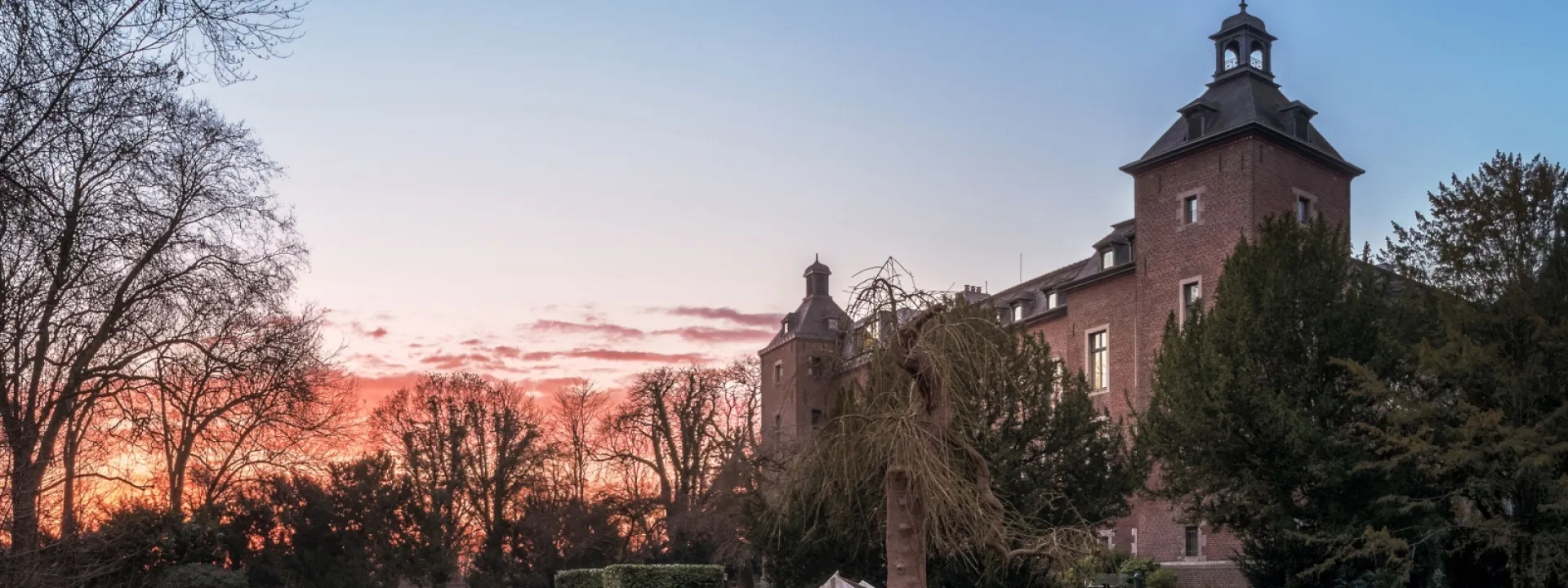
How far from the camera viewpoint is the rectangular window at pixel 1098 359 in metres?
40.1

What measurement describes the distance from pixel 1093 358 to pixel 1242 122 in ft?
30.5

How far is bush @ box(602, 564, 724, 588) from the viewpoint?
33.5 meters

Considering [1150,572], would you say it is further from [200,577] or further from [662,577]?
[200,577]

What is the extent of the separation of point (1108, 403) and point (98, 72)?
114 feet

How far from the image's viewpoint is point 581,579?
37062 mm

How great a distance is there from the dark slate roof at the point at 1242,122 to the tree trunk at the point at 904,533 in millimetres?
25392

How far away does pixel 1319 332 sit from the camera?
82.1 feet

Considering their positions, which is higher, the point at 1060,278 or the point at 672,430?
the point at 1060,278

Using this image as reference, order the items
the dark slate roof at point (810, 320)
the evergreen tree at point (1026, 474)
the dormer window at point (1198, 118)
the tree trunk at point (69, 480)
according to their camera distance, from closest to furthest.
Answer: the tree trunk at point (69, 480) < the evergreen tree at point (1026, 474) < the dormer window at point (1198, 118) < the dark slate roof at point (810, 320)

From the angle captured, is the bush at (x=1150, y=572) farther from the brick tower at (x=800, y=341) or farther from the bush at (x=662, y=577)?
the brick tower at (x=800, y=341)

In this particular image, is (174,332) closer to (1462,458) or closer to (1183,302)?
(1462,458)

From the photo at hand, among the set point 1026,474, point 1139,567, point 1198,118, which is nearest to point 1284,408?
point 1026,474

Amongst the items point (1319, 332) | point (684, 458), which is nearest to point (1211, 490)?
point (1319, 332)

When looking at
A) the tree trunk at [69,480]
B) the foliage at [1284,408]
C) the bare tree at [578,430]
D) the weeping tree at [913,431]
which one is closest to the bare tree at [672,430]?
the bare tree at [578,430]
